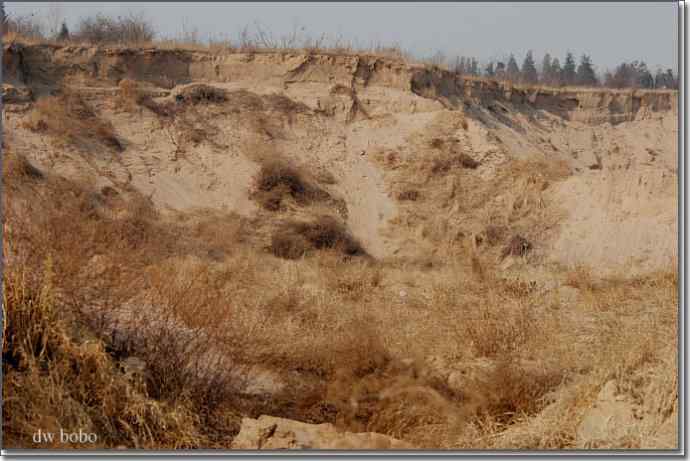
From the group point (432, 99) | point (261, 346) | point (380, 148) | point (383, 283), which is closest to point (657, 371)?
point (261, 346)

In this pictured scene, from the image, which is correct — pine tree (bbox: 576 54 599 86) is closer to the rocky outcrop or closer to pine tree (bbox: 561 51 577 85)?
pine tree (bbox: 561 51 577 85)

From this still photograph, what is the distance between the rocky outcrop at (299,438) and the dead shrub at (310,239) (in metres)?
9.22

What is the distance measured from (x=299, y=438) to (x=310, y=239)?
393 inches

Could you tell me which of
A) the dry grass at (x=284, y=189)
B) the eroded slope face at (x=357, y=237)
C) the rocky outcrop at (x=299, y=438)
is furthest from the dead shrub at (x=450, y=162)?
the rocky outcrop at (x=299, y=438)

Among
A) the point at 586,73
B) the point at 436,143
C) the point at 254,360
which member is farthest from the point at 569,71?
the point at 254,360

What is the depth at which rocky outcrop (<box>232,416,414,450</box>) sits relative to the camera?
5.81 m

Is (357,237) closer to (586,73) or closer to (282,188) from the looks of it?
(282,188)

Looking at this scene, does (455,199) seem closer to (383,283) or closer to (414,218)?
(414,218)

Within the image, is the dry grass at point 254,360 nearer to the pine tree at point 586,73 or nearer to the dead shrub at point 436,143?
the dead shrub at point 436,143

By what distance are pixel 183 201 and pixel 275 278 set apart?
14.0ft

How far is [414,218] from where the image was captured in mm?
17484

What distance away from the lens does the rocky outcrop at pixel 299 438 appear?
5812mm

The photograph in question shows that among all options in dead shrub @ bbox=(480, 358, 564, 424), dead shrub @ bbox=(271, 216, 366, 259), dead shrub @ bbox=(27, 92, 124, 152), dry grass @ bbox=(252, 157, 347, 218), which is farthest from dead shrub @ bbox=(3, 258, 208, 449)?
dead shrub @ bbox=(27, 92, 124, 152)

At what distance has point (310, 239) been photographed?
625 inches
